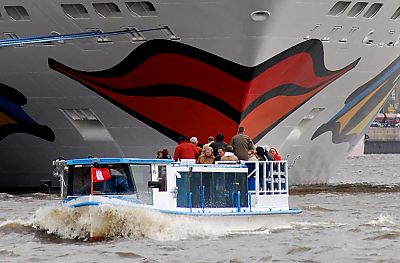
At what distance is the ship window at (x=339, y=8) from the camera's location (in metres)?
34.2

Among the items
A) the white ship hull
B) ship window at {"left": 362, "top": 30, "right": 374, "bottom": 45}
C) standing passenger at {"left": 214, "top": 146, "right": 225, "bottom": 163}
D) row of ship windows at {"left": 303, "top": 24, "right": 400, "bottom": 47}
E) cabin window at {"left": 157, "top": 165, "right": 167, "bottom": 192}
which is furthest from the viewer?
ship window at {"left": 362, "top": 30, "right": 374, "bottom": 45}

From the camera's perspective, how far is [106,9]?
33656 mm

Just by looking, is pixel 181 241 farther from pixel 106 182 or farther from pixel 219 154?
pixel 219 154

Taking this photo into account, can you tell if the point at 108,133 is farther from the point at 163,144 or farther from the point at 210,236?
the point at 210,236

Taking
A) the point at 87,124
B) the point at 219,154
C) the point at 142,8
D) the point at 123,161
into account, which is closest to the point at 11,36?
the point at 87,124

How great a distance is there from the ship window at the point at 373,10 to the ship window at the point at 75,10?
6.84 meters

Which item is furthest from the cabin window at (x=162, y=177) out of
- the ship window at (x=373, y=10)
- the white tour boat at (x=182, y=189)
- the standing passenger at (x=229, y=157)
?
the ship window at (x=373, y=10)

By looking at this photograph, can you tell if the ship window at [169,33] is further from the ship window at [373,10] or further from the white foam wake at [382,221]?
the white foam wake at [382,221]

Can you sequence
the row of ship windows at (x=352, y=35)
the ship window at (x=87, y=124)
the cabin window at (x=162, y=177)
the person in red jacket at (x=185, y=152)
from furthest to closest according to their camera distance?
the ship window at (x=87, y=124), the row of ship windows at (x=352, y=35), the person in red jacket at (x=185, y=152), the cabin window at (x=162, y=177)

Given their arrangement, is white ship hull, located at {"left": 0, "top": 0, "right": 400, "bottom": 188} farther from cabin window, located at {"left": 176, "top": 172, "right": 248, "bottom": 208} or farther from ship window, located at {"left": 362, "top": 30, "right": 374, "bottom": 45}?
cabin window, located at {"left": 176, "top": 172, "right": 248, "bottom": 208}

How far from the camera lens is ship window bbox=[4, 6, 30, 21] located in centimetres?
3453

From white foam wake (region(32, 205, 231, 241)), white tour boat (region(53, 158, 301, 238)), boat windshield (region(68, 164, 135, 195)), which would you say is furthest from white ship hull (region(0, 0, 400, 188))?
white foam wake (region(32, 205, 231, 241))

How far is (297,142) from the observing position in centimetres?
3797

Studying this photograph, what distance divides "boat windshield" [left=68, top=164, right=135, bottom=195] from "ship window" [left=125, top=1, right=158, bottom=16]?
9656 millimetres
